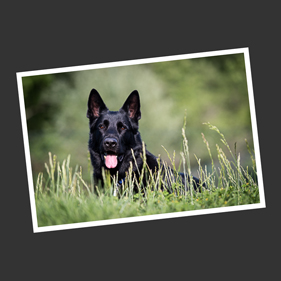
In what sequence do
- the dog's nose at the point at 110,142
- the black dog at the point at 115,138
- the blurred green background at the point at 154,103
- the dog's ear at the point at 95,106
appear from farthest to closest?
the blurred green background at the point at 154,103
the dog's ear at the point at 95,106
the black dog at the point at 115,138
the dog's nose at the point at 110,142

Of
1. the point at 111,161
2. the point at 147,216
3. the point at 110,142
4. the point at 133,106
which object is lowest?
the point at 147,216

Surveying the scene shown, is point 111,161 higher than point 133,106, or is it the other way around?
point 133,106

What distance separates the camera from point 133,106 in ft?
18.6

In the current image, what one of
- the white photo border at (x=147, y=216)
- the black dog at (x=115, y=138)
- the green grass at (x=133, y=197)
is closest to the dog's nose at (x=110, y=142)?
the black dog at (x=115, y=138)

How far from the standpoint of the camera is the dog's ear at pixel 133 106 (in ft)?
18.4

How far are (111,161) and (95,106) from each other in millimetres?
1086

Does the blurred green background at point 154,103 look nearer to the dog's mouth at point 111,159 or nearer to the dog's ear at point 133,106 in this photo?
the dog's ear at point 133,106

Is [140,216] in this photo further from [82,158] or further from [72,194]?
[82,158]

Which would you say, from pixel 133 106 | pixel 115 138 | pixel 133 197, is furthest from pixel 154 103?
pixel 133 197

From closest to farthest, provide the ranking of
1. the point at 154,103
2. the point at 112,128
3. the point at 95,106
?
the point at 112,128 < the point at 95,106 < the point at 154,103

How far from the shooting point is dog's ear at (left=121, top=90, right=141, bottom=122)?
5.60m

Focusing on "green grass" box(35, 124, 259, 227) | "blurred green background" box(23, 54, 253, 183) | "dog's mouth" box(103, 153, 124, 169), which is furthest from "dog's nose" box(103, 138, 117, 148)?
"blurred green background" box(23, 54, 253, 183)

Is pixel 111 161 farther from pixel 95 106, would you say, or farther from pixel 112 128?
pixel 95 106

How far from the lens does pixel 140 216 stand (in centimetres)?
457
